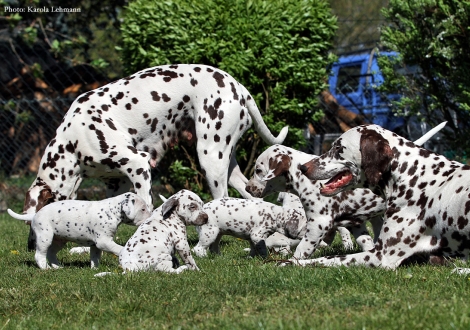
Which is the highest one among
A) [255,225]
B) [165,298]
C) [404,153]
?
[404,153]

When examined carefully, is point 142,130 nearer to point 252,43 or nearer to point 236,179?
point 236,179

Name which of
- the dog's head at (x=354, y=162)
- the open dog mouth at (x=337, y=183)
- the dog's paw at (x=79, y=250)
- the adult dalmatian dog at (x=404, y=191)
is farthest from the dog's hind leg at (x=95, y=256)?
the open dog mouth at (x=337, y=183)

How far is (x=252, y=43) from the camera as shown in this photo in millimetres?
11531

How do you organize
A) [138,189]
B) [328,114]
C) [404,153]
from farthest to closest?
[328,114]
[138,189]
[404,153]

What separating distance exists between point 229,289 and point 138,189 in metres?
3.41

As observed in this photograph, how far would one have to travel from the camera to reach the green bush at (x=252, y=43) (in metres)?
11.5

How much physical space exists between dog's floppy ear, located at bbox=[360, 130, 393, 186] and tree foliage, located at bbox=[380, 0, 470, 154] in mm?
4926

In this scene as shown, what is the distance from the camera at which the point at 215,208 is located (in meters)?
7.88

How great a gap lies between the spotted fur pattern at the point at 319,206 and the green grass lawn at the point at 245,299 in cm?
86

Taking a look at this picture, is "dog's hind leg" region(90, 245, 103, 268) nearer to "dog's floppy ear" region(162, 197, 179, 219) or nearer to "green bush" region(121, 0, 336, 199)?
"dog's floppy ear" region(162, 197, 179, 219)

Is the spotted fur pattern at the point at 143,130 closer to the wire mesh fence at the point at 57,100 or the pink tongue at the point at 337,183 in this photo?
the pink tongue at the point at 337,183

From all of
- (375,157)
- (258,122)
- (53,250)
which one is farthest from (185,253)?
(258,122)

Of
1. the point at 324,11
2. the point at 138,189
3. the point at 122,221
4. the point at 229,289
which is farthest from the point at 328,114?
the point at 229,289

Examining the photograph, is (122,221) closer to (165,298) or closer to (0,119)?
(165,298)
